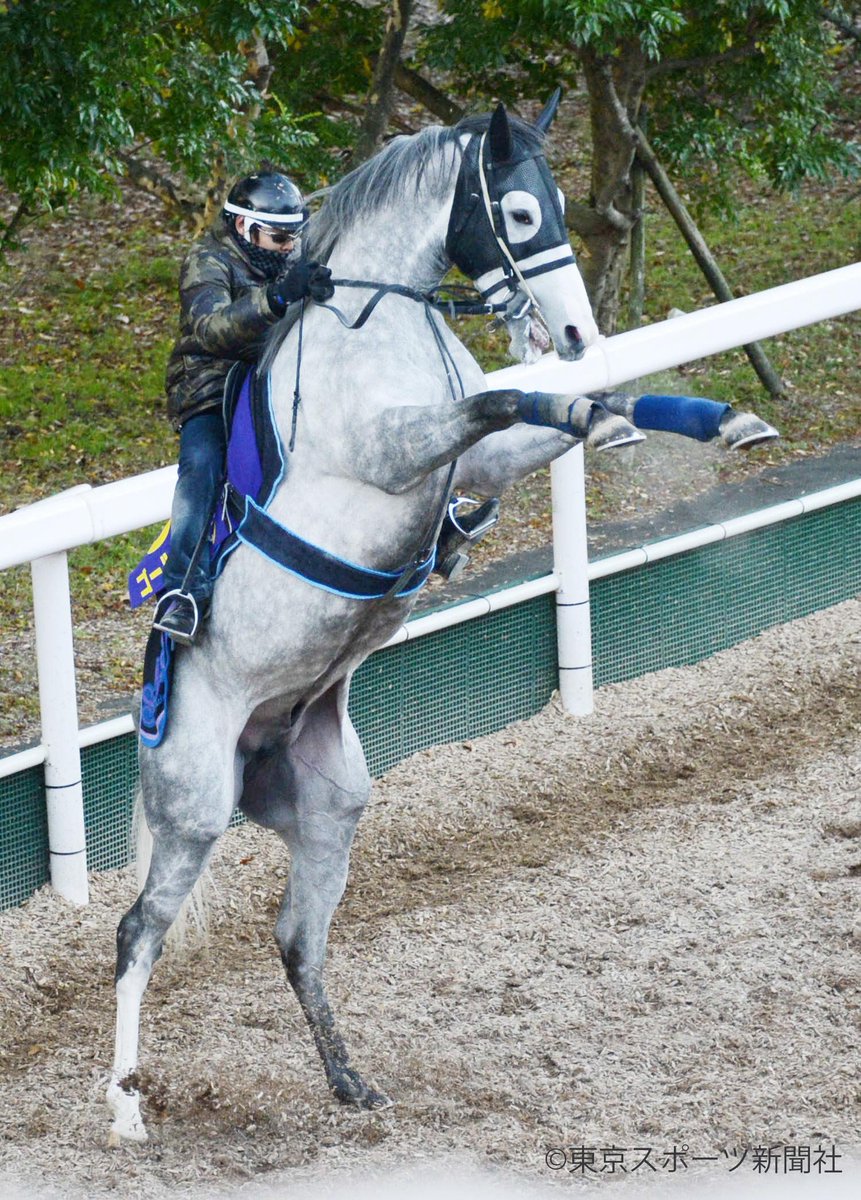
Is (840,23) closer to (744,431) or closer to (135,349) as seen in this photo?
(135,349)

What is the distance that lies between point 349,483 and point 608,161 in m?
6.37

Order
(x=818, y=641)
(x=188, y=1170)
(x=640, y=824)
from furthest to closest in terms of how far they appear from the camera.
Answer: (x=818, y=641) < (x=640, y=824) < (x=188, y=1170)

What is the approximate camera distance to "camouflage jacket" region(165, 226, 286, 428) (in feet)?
13.1

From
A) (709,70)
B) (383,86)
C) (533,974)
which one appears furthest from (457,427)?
(709,70)

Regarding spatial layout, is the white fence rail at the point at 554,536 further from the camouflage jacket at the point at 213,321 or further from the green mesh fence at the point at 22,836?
the camouflage jacket at the point at 213,321

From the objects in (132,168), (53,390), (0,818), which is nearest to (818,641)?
(0,818)

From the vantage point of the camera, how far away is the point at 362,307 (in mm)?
3906

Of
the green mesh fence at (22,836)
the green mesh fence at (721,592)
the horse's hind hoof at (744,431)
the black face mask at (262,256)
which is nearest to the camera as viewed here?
the horse's hind hoof at (744,431)

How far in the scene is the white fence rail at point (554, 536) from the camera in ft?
Result: 17.2

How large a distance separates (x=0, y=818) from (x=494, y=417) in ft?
8.73

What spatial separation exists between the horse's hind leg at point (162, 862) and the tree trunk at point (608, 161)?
6.02 m

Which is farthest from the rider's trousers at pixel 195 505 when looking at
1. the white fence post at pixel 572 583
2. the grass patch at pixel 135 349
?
the grass patch at pixel 135 349

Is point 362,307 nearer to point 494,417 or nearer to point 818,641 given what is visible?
point 494,417

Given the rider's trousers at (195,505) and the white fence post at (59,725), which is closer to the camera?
the rider's trousers at (195,505)
